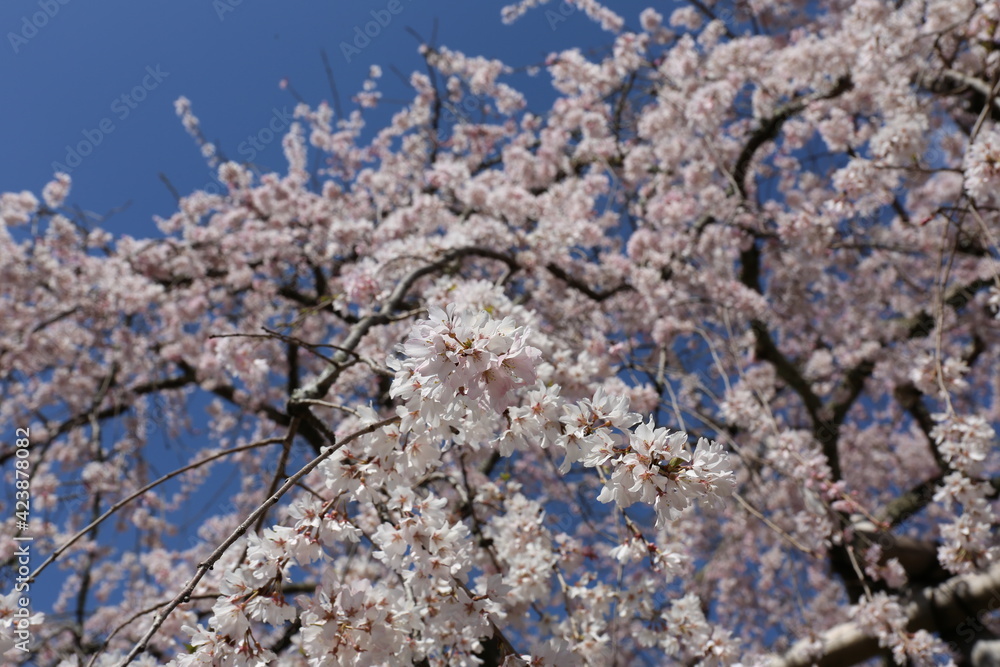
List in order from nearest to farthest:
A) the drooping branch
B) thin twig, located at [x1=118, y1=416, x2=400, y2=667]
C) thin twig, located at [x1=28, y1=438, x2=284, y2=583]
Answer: thin twig, located at [x1=118, y1=416, x2=400, y2=667]
thin twig, located at [x1=28, y1=438, x2=284, y2=583]
the drooping branch

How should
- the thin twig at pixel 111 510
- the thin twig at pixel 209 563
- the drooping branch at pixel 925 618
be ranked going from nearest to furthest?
1. the thin twig at pixel 209 563
2. the thin twig at pixel 111 510
3. the drooping branch at pixel 925 618

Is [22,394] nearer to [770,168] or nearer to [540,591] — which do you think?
[540,591]

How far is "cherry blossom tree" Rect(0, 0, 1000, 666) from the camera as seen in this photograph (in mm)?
1411

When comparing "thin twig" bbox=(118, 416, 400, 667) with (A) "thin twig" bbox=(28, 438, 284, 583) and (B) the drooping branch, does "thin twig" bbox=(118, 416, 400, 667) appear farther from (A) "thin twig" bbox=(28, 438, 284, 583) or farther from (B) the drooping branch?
(B) the drooping branch

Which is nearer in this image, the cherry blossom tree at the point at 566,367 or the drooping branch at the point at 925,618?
the cherry blossom tree at the point at 566,367

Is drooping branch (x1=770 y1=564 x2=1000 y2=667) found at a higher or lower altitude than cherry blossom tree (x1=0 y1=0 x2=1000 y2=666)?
lower

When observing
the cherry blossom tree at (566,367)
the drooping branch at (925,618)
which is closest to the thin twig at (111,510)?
the cherry blossom tree at (566,367)

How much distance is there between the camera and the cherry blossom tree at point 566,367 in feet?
4.63

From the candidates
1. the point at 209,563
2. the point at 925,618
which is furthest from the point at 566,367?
the point at 925,618

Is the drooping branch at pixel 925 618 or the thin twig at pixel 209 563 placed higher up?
the thin twig at pixel 209 563

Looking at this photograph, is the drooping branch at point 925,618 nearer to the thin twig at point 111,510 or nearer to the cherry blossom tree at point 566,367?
the cherry blossom tree at point 566,367

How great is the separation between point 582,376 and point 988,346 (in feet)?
19.2

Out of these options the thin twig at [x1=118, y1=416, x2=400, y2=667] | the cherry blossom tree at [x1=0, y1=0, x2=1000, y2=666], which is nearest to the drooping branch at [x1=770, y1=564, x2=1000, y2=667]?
the cherry blossom tree at [x1=0, y1=0, x2=1000, y2=666]

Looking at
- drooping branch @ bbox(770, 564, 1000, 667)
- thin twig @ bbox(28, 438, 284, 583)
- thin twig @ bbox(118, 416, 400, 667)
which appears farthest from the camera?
drooping branch @ bbox(770, 564, 1000, 667)
